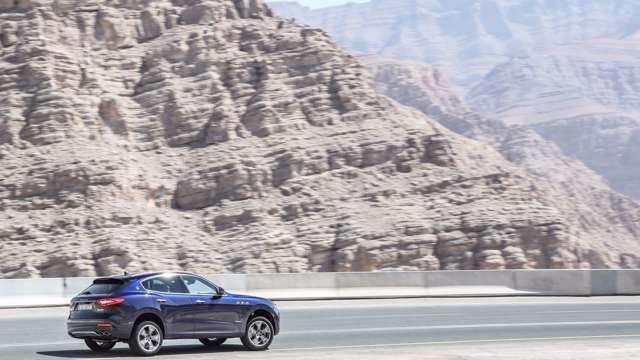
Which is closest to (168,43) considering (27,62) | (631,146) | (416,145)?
(27,62)

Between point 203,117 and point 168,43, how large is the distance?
20.6 feet

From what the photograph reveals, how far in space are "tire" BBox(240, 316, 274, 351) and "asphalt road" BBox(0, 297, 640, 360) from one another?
24 cm

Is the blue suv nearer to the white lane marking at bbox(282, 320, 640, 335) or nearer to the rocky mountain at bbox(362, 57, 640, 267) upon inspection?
the white lane marking at bbox(282, 320, 640, 335)

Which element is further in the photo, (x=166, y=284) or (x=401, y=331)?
(x=401, y=331)

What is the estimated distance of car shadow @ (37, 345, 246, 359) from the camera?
18703mm

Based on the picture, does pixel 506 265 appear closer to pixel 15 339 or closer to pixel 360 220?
pixel 360 220

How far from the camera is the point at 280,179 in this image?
58188 millimetres

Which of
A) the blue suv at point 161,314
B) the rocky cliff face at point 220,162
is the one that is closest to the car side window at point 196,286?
the blue suv at point 161,314

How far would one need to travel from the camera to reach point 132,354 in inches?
739

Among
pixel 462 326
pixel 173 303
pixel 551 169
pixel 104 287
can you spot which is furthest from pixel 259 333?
pixel 551 169

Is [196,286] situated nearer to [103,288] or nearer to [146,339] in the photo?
[146,339]

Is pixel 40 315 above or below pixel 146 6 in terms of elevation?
below

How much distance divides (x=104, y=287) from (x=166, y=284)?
3.67 ft

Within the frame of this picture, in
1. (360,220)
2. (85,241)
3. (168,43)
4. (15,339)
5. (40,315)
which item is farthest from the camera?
(168,43)
